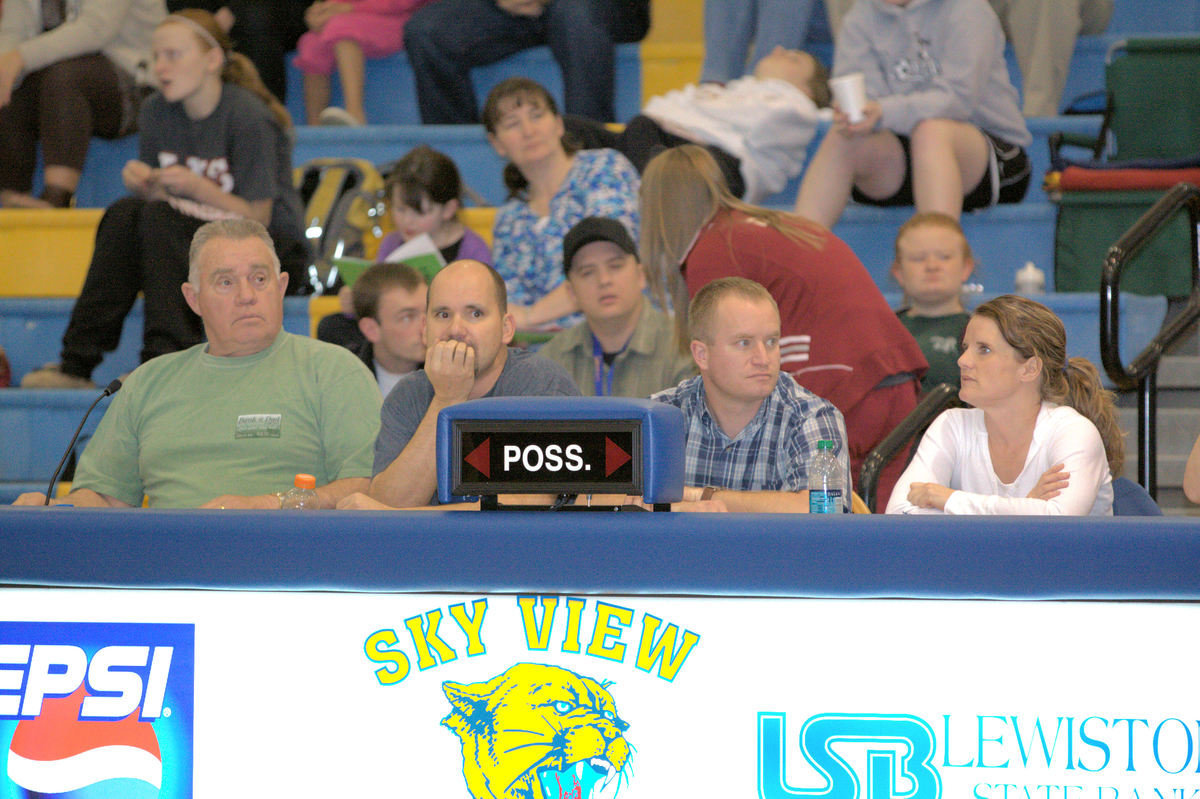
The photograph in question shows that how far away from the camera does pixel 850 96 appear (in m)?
4.04

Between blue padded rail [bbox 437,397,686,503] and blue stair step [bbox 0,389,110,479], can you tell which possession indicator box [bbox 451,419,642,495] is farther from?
blue stair step [bbox 0,389,110,479]

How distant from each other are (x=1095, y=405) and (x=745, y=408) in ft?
2.25

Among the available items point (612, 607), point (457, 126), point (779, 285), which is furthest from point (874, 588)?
point (457, 126)

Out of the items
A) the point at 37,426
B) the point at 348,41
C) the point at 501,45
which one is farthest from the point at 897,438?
the point at 348,41

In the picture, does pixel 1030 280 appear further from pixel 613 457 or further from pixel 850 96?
pixel 613 457

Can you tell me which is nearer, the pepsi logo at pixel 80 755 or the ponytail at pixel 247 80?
the pepsi logo at pixel 80 755

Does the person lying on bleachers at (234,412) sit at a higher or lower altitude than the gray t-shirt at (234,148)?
lower

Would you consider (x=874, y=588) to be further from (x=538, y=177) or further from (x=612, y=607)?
(x=538, y=177)

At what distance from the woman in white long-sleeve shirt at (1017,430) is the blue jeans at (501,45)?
3.04 metres

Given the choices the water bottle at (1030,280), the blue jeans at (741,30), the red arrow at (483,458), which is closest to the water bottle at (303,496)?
the red arrow at (483,458)

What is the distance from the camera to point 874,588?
1.49m

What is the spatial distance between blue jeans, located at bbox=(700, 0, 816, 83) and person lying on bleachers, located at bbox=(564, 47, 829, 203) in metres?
0.56

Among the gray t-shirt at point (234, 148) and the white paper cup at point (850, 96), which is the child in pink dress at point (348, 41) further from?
the white paper cup at point (850, 96)

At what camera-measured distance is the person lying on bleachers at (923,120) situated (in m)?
4.19
